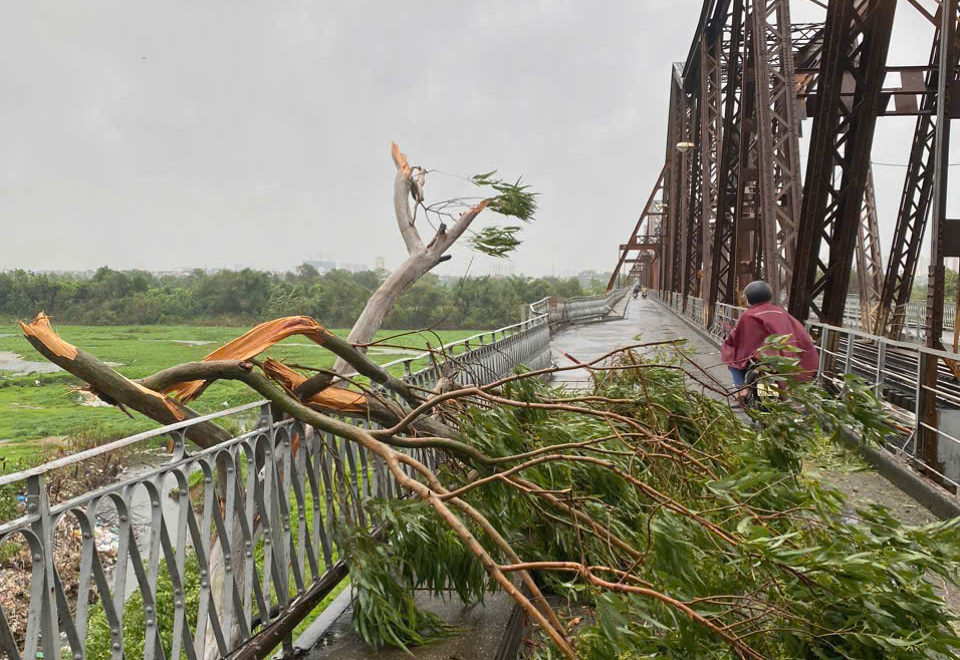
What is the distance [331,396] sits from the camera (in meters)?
3.80

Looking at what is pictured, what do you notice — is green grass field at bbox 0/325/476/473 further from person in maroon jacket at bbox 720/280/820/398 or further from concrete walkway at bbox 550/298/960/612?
person in maroon jacket at bbox 720/280/820/398

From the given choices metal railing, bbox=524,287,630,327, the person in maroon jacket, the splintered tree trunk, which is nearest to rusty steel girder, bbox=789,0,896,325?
the person in maroon jacket

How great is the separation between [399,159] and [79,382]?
2950 cm

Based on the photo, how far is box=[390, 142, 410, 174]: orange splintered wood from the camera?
26.0 ft

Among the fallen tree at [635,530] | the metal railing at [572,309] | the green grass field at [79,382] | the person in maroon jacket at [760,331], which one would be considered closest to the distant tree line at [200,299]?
the green grass field at [79,382]

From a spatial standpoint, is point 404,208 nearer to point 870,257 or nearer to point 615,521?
point 615,521

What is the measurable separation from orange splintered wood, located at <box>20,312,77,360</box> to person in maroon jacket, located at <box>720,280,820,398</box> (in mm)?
4604

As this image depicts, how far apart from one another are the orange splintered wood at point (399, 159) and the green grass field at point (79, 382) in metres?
24.1

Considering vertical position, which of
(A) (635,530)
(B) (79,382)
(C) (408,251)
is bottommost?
(B) (79,382)

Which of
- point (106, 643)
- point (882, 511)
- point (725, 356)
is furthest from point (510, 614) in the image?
point (106, 643)

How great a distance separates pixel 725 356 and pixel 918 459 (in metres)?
1.68

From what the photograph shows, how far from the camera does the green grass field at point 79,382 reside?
35.9 metres

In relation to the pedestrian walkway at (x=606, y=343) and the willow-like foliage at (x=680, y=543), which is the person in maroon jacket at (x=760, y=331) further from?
the pedestrian walkway at (x=606, y=343)

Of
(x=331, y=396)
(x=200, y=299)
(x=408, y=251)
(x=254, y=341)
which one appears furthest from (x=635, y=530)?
(x=200, y=299)
